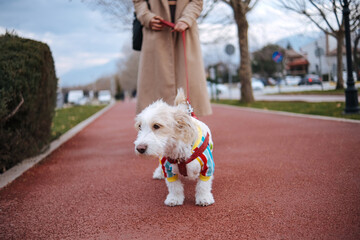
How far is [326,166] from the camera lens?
4117 mm

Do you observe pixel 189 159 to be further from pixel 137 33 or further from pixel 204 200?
pixel 137 33

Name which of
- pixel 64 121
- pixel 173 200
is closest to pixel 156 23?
pixel 173 200

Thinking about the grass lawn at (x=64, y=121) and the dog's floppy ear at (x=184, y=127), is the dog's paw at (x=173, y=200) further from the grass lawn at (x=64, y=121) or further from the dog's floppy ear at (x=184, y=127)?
the grass lawn at (x=64, y=121)

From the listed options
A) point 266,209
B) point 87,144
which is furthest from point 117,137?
point 266,209

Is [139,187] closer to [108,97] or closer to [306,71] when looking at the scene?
[108,97]

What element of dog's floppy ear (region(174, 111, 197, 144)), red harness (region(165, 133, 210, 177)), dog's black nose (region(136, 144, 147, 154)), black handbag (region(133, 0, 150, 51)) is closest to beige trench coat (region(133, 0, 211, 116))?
black handbag (region(133, 0, 150, 51))

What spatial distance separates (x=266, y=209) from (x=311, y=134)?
405 centimetres

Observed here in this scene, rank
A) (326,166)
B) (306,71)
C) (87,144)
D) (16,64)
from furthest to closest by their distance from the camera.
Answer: (306,71)
(87,144)
(16,64)
(326,166)

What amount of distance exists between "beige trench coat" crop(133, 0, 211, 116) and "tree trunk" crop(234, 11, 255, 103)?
13.4 meters

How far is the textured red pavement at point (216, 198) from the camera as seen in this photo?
2557 millimetres

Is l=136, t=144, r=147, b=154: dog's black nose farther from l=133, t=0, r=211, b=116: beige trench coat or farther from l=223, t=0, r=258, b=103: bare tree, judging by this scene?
l=223, t=0, r=258, b=103: bare tree

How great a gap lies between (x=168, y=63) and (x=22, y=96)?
2.13 metres

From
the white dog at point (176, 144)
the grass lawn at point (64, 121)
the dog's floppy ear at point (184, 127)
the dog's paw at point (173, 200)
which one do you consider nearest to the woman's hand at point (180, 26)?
the white dog at point (176, 144)

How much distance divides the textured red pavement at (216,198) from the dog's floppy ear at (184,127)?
0.68 metres
